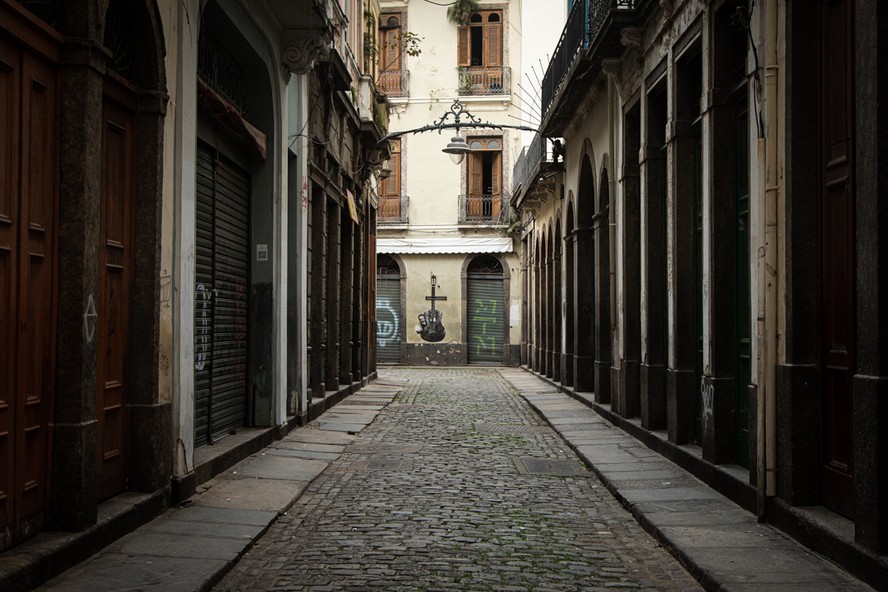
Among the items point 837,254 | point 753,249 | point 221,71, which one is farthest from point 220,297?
point 837,254

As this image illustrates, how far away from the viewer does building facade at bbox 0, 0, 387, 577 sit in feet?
18.0

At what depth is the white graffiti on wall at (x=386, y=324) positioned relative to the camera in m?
34.6

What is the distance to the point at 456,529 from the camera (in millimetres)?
7074

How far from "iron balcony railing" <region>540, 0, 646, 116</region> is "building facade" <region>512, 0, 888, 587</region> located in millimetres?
137

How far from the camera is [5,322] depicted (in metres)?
5.24

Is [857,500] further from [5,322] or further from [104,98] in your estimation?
[104,98]

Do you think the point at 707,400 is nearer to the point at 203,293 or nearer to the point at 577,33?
the point at 203,293

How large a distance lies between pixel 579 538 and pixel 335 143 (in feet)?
35.4

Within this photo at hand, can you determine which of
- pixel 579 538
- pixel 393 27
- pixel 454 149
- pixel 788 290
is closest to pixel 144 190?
A: pixel 579 538

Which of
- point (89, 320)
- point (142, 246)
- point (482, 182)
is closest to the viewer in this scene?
point (89, 320)

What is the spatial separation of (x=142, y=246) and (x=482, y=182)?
28562 millimetres

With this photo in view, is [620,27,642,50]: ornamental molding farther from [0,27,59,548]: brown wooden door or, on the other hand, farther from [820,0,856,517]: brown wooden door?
[0,27,59,548]: brown wooden door

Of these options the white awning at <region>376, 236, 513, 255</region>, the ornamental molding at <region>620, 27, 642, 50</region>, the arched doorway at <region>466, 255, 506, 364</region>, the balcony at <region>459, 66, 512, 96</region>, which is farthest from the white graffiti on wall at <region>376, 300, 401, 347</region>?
the ornamental molding at <region>620, 27, 642, 50</region>

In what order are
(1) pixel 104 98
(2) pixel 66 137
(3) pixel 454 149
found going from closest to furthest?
(2) pixel 66 137 → (1) pixel 104 98 → (3) pixel 454 149
